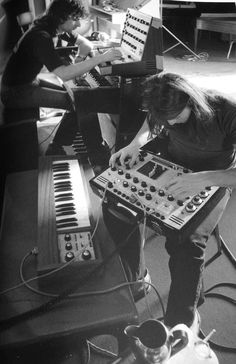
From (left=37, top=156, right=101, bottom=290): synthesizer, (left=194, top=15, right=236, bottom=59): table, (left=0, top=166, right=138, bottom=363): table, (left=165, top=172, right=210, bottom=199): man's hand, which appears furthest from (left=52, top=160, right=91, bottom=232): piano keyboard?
(left=194, top=15, right=236, bottom=59): table

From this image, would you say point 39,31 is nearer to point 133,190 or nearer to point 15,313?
point 133,190

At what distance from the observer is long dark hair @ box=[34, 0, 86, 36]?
8.38ft

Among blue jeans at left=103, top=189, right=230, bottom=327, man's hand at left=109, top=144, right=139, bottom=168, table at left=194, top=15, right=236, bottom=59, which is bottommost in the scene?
blue jeans at left=103, top=189, right=230, bottom=327

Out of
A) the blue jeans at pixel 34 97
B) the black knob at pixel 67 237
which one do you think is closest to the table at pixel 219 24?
the blue jeans at pixel 34 97

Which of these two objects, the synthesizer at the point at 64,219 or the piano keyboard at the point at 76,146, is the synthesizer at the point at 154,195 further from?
the piano keyboard at the point at 76,146

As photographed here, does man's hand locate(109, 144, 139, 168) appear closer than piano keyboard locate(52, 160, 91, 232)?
No

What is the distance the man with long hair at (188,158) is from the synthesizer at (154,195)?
1.6 inches

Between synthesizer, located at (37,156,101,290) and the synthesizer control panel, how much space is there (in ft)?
0.47

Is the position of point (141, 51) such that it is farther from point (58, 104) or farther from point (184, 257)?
point (184, 257)

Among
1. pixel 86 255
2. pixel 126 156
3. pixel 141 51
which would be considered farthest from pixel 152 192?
pixel 141 51

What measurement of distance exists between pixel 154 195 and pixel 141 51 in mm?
1615

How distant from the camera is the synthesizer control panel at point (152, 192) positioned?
1296 millimetres

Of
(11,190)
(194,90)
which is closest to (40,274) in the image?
(11,190)

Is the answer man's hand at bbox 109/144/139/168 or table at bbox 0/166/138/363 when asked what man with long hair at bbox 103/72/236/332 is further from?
table at bbox 0/166/138/363
